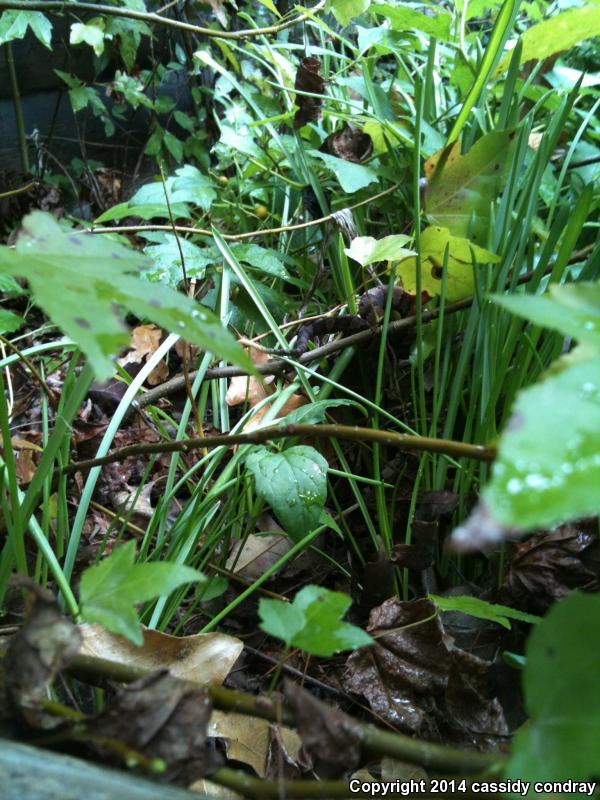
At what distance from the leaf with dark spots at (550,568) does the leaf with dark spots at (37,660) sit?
564 millimetres

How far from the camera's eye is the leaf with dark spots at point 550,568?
755 millimetres

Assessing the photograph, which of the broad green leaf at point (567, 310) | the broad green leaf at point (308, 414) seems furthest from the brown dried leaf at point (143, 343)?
the broad green leaf at point (567, 310)

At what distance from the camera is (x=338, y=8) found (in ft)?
3.92

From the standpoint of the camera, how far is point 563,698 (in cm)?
32

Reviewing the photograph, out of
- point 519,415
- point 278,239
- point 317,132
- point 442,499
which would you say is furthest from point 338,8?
point 519,415

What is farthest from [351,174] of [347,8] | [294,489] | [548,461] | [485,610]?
[548,461]

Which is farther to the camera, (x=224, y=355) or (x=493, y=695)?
(x=493, y=695)

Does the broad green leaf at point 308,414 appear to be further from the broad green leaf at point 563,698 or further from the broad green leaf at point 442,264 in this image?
the broad green leaf at point 563,698

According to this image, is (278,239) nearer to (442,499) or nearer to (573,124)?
(573,124)

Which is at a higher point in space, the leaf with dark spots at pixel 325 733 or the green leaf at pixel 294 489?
the leaf with dark spots at pixel 325 733

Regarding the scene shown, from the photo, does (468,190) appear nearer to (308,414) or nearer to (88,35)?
(308,414)

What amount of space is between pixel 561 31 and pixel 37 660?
118cm

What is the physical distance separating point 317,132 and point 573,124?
57 centimetres

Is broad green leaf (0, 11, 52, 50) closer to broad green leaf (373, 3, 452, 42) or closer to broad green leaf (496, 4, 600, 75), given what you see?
broad green leaf (373, 3, 452, 42)
